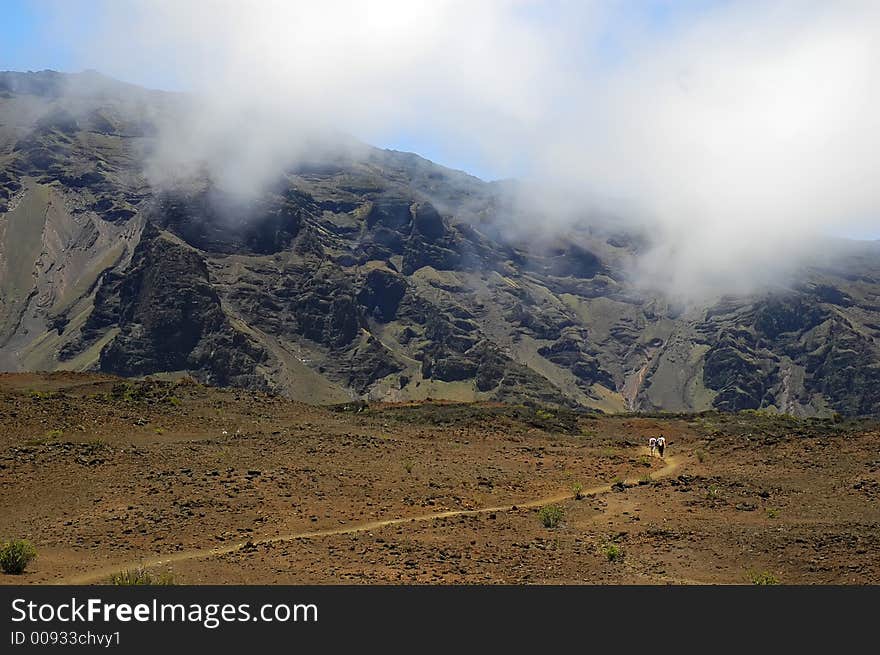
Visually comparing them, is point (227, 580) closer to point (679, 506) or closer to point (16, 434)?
point (679, 506)

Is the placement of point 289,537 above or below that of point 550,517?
below

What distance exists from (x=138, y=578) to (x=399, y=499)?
512 inches

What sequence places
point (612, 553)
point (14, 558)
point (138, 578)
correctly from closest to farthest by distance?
point (138, 578)
point (14, 558)
point (612, 553)

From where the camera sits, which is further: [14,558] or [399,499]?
[399,499]

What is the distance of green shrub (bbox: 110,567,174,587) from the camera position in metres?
19.8

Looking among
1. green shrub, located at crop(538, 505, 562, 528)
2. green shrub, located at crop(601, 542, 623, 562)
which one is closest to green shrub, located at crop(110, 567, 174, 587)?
green shrub, located at crop(601, 542, 623, 562)

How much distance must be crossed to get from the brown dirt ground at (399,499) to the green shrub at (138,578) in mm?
954

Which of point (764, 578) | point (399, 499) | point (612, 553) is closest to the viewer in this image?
point (764, 578)

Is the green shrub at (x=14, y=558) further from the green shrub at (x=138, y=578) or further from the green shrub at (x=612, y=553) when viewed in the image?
the green shrub at (x=612, y=553)

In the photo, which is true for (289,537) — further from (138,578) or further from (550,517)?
(550,517)

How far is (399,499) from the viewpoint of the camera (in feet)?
105

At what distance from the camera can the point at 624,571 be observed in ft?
75.9

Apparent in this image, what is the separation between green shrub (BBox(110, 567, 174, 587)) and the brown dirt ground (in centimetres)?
95

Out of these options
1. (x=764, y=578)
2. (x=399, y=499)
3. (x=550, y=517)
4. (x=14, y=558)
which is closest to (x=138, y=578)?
(x=14, y=558)
